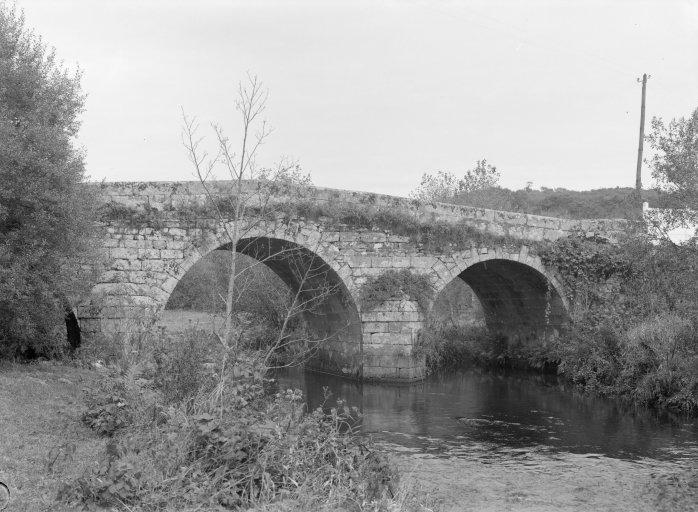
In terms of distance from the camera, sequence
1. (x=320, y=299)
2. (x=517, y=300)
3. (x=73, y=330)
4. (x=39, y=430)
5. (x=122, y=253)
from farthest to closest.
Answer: (x=517, y=300) < (x=320, y=299) < (x=122, y=253) < (x=73, y=330) < (x=39, y=430)

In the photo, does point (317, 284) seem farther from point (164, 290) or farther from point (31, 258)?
point (31, 258)

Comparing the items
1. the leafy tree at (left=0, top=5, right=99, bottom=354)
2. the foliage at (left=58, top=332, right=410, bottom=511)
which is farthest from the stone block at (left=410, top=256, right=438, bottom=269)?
the foliage at (left=58, top=332, right=410, bottom=511)

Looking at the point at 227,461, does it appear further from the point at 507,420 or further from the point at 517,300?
the point at 517,300

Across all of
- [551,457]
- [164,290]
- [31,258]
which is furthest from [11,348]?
[551,457]

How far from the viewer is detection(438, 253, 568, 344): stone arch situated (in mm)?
14539

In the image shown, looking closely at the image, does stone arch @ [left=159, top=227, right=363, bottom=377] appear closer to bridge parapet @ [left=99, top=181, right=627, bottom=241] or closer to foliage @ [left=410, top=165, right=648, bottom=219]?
bridge parapet @ [left=99, top=181, right=627, bottom=241]

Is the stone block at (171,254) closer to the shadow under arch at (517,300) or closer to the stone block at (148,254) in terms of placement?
the stone block at (148,254)

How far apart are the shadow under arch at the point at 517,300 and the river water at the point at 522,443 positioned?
230 centimetres

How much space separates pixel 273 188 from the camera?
471 inches

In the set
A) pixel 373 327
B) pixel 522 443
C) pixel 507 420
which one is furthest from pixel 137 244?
pixel 522 443

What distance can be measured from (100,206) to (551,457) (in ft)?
24.5

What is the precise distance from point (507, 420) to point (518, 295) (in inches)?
246

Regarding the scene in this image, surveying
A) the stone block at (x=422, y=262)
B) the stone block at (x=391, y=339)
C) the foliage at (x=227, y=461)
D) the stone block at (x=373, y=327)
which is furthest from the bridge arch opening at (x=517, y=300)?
the foliage at (x=227, y=461)

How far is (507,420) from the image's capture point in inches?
404
